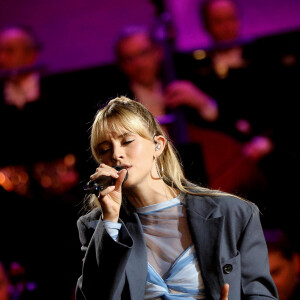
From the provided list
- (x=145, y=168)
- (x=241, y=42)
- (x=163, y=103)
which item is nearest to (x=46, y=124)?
(x=163, y=103)

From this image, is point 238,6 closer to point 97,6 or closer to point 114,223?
point 97,6

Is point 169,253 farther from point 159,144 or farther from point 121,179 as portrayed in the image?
point 159,144

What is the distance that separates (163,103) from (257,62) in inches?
35.8

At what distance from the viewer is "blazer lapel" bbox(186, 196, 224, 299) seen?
5.90 ft

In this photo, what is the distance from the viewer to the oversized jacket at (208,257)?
5.87 ft

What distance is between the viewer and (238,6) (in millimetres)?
4641

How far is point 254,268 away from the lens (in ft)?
6.10

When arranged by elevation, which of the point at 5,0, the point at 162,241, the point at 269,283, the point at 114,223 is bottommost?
the point at 269,283

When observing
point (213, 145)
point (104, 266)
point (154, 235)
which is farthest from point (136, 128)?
point (213, 145)

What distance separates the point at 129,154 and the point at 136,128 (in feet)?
0.42

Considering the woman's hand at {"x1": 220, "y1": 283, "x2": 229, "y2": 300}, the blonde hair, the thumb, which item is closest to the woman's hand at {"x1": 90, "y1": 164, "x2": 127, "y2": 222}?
the thumb

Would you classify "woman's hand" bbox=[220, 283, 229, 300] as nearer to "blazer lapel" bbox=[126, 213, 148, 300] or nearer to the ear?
"blazer lapel" bbox=[126, 213, 148, 300]

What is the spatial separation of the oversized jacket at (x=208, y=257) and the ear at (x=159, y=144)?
0.92 ft

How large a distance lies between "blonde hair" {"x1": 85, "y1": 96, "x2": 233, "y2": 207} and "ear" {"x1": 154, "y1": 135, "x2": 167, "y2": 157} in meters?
0.02
